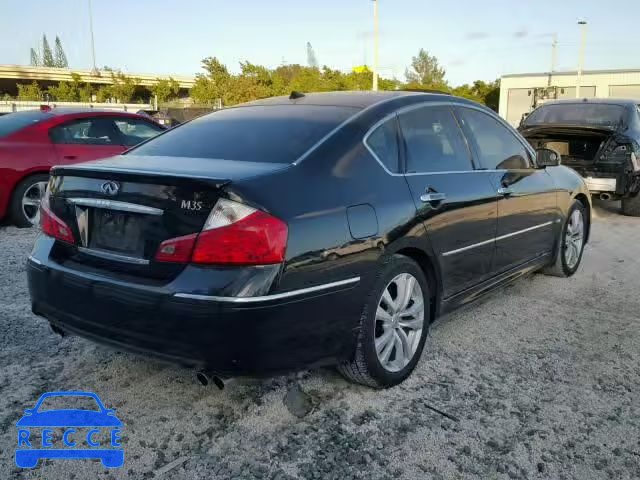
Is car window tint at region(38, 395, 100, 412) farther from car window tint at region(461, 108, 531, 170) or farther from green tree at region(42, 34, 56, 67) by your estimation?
green tree at region(42, 34, 56, 67)

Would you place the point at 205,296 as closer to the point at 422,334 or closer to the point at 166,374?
the point at 166,374

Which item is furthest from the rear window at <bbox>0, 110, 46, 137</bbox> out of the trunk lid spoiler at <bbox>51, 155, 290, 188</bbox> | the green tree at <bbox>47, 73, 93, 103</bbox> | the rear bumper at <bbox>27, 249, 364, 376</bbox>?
the green tree at <bbox>47, 73, 93, 103</bbox>

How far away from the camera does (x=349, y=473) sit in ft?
7.95

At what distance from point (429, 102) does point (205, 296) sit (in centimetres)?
213

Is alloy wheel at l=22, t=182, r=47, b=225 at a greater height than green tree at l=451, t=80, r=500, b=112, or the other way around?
green tree at l=451, t=80, r=500, b=112

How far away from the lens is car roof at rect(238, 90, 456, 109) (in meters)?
3.49

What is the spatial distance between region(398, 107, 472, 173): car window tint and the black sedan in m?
0.01

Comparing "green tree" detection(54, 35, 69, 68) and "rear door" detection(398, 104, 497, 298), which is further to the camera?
"green tree" detection(54, 35, 69, 68)

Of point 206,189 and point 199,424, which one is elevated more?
point 206,189

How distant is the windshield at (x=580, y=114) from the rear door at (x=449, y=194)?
19.3 feet

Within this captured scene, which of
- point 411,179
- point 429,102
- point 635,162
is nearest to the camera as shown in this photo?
point 411,179

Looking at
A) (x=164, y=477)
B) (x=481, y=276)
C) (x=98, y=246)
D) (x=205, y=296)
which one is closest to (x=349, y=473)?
(x=164, y=477)

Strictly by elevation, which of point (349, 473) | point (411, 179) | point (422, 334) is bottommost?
point (349, 473)

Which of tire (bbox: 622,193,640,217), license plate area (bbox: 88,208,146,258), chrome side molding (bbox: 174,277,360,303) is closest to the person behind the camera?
chrome side molding (bbox: 174,277,360,303)
